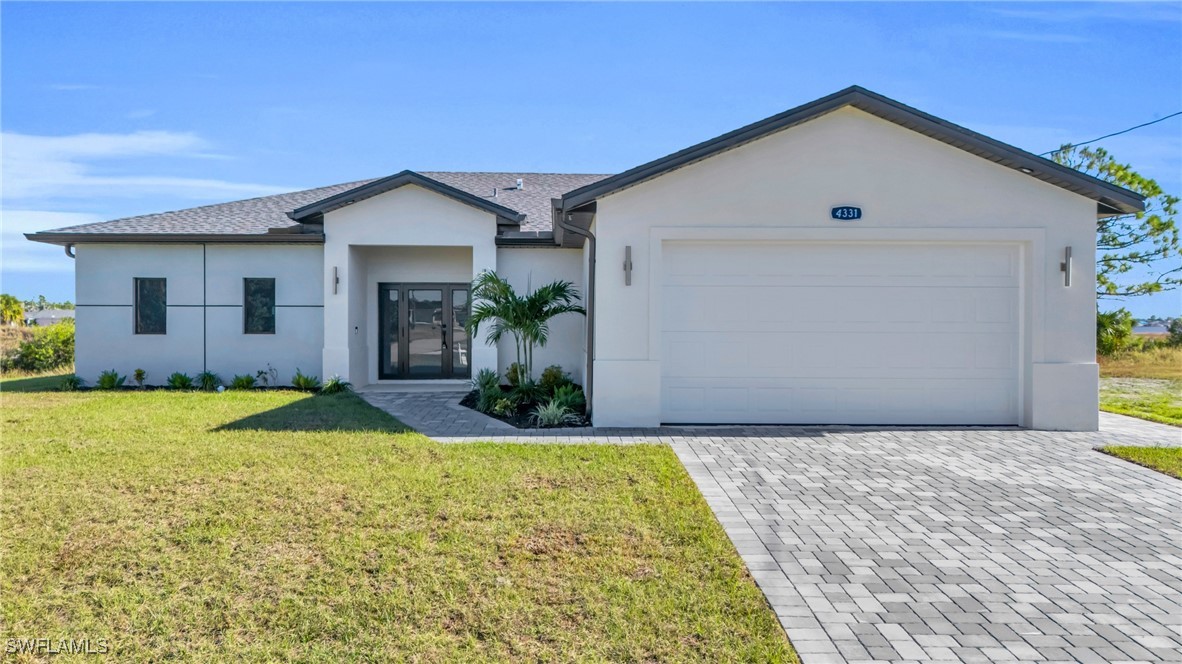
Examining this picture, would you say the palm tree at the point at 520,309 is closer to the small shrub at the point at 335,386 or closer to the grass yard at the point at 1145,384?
the small shrub at the point at 335,386

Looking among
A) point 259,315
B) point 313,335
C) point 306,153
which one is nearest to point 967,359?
point 313,335

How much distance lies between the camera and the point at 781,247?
10.1 m

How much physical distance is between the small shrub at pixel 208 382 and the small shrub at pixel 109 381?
1.65m

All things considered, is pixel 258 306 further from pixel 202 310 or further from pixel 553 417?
pixel 553 417

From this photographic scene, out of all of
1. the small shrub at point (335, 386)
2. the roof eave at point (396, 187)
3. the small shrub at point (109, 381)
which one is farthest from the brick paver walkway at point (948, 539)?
the small shrub at point (109, 381)

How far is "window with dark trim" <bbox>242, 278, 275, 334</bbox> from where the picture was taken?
1464 cm

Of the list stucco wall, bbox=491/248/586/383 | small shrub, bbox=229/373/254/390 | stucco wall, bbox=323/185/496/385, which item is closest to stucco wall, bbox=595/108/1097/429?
stucco wall, bbox=491/248/586/383

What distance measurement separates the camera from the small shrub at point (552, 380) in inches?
487

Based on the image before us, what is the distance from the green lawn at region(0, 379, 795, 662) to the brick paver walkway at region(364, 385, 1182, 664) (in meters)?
0.45

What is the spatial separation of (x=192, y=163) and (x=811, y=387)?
1528 centimetres

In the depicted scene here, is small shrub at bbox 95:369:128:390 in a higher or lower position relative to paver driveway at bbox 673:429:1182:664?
higher

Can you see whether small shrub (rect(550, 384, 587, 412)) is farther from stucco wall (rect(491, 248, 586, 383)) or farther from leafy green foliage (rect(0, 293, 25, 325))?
leafy green foliage (rect(0, 293, 25, 325))

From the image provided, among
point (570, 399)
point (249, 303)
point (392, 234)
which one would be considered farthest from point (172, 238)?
point (570, 399)

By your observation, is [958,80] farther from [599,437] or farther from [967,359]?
[599,437]
